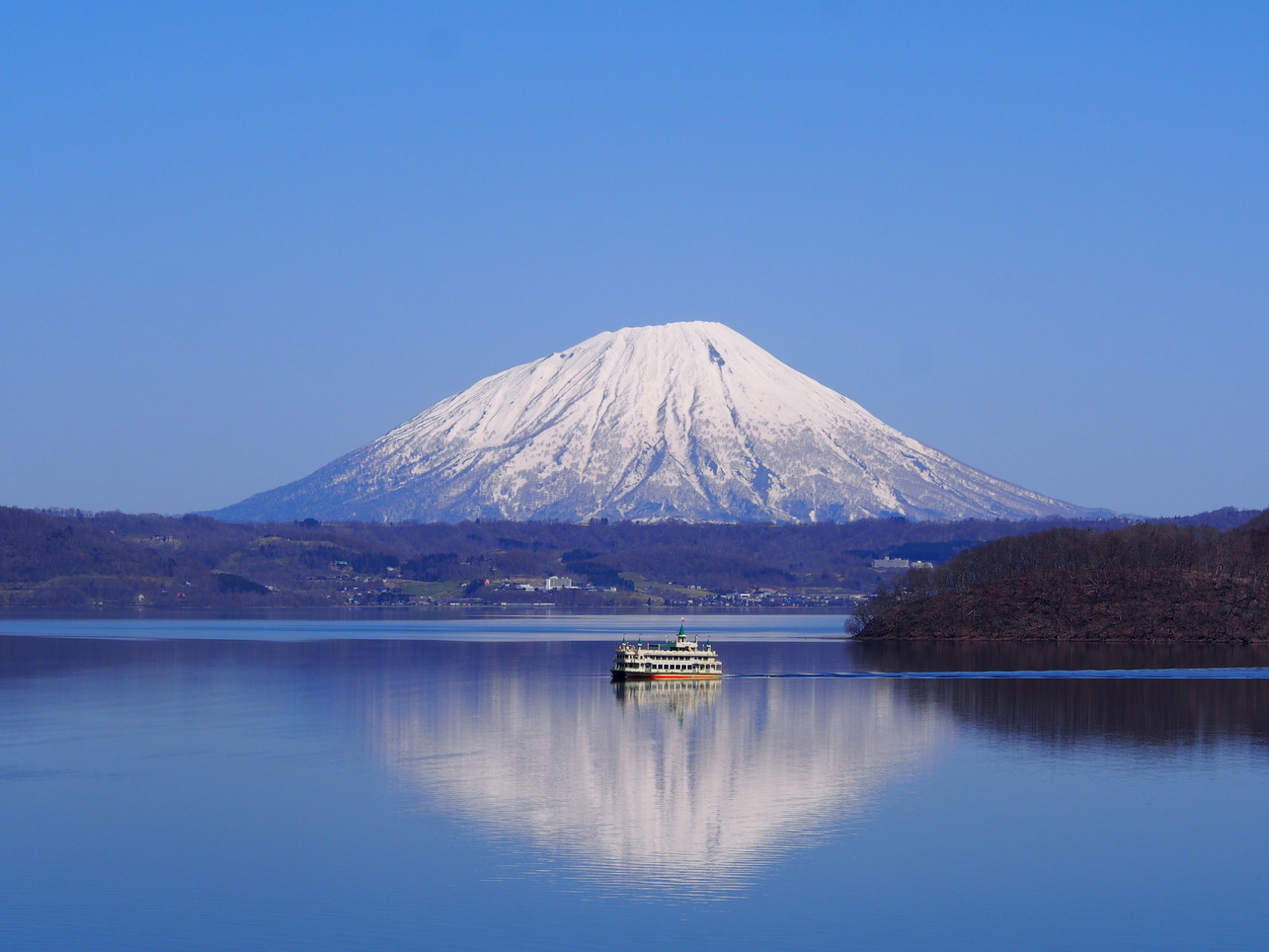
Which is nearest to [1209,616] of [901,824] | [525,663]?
[525,663]

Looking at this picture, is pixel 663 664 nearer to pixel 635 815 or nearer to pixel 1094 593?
pixel 635 815

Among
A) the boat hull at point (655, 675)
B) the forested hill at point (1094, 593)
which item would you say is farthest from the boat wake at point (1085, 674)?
the forested hill at point (1094, 593)

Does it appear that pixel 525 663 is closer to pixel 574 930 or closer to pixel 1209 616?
pixel 1209 616

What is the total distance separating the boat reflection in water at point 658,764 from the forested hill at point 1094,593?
159ft

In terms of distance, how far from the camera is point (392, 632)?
15500 cm

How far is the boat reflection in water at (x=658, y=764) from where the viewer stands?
3772 centimetres

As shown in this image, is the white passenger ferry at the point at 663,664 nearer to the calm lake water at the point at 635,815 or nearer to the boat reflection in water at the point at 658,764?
the boat reflection in water at the point at 658,764

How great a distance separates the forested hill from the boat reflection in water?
4851cm

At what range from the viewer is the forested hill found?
12181cm

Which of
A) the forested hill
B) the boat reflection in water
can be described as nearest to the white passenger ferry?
the boat reflection in water

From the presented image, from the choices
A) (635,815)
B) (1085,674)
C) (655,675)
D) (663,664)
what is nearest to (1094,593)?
(1085,674)

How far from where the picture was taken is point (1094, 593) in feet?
418

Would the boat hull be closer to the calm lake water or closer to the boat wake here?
the boat wake

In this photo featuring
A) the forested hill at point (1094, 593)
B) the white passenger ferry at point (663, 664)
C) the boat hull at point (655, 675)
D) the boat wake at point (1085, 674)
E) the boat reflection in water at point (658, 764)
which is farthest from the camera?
the forested hill at point (1094, 593)
